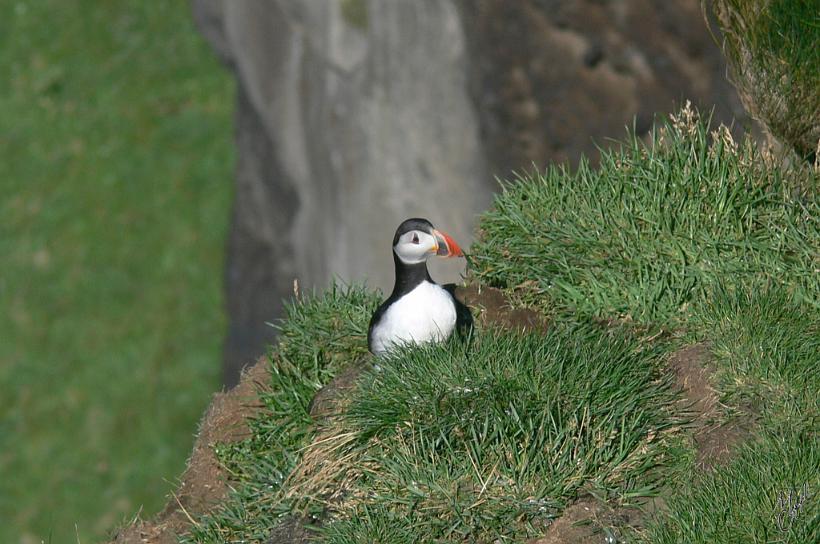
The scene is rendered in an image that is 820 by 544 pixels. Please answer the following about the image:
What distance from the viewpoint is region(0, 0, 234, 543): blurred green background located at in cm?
1451

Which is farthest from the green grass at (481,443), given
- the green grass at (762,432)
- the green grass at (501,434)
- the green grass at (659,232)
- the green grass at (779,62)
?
the green grass at (779,62)

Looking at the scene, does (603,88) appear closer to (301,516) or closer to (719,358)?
(719,358)

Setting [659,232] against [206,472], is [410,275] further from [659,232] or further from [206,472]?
[206,472]

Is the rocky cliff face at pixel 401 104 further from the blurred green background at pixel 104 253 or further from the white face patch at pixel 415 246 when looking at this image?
the white face patch at pixel 415 246

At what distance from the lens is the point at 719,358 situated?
4.93 meters

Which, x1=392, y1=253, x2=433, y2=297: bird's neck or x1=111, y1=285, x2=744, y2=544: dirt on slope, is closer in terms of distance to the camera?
x1=111, y1=285, x2=744, y2=544: dirt on slope

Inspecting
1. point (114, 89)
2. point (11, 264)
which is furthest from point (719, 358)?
point (114, 89)

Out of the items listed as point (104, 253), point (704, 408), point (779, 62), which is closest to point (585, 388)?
point (704, 408)

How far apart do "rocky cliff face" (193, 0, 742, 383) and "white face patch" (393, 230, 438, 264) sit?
4363mm

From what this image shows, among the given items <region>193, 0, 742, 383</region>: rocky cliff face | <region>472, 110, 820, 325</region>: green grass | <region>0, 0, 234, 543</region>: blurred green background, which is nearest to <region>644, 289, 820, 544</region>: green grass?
<region>472, 110, 820, 325</region>: green grass

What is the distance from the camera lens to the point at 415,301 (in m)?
5.18

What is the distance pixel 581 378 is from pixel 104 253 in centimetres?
1259

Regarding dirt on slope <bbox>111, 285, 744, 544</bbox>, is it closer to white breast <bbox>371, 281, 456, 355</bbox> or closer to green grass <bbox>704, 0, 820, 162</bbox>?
white breast <bbox>371, 281, 456, 355</bbox>

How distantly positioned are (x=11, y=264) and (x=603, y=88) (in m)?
9.54
